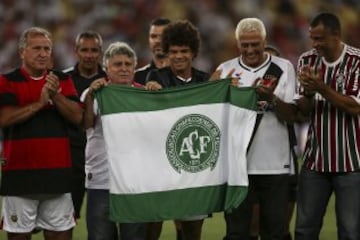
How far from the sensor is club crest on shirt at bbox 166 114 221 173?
5809 millimetres

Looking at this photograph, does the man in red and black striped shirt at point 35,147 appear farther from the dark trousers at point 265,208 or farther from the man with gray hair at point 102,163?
the dark trousers at point 265,208

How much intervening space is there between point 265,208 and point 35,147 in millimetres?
1586

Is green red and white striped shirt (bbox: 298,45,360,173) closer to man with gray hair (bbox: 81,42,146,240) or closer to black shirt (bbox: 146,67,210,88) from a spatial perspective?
black shirt (bbox: 146,67,210,88)

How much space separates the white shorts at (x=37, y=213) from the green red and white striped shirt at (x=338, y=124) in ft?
5.21

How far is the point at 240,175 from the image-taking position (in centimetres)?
590

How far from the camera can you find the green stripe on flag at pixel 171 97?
570 centimetres

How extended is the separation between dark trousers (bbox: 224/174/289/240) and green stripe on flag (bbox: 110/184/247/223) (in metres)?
0.19

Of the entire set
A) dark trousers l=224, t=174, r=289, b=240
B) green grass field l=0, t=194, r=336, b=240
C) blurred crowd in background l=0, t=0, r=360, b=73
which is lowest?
green grass field l=0, t=194, r=336, b=240

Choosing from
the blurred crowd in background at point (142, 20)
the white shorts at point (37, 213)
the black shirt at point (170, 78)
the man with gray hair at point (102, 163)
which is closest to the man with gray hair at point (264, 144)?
the black shirt at point (170, 78)

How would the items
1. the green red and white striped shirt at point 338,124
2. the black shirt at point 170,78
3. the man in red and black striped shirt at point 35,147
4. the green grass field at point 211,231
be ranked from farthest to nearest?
the green grass field at point 211,231 → the black shirt at point 170,78 → the green red and white striped shirt at point 338,124 → the man in red and black striped shirt at point 35,147

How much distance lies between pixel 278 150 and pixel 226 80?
2.02 ft

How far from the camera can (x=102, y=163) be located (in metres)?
5.99

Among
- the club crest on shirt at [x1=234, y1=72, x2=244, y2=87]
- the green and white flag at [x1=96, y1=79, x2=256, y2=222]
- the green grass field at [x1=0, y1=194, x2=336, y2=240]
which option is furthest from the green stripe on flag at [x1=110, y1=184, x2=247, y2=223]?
the green grass field at [x1=0, y1=194, x2=336, y2=240]

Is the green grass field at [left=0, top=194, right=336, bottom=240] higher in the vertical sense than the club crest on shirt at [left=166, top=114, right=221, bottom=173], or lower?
lower
